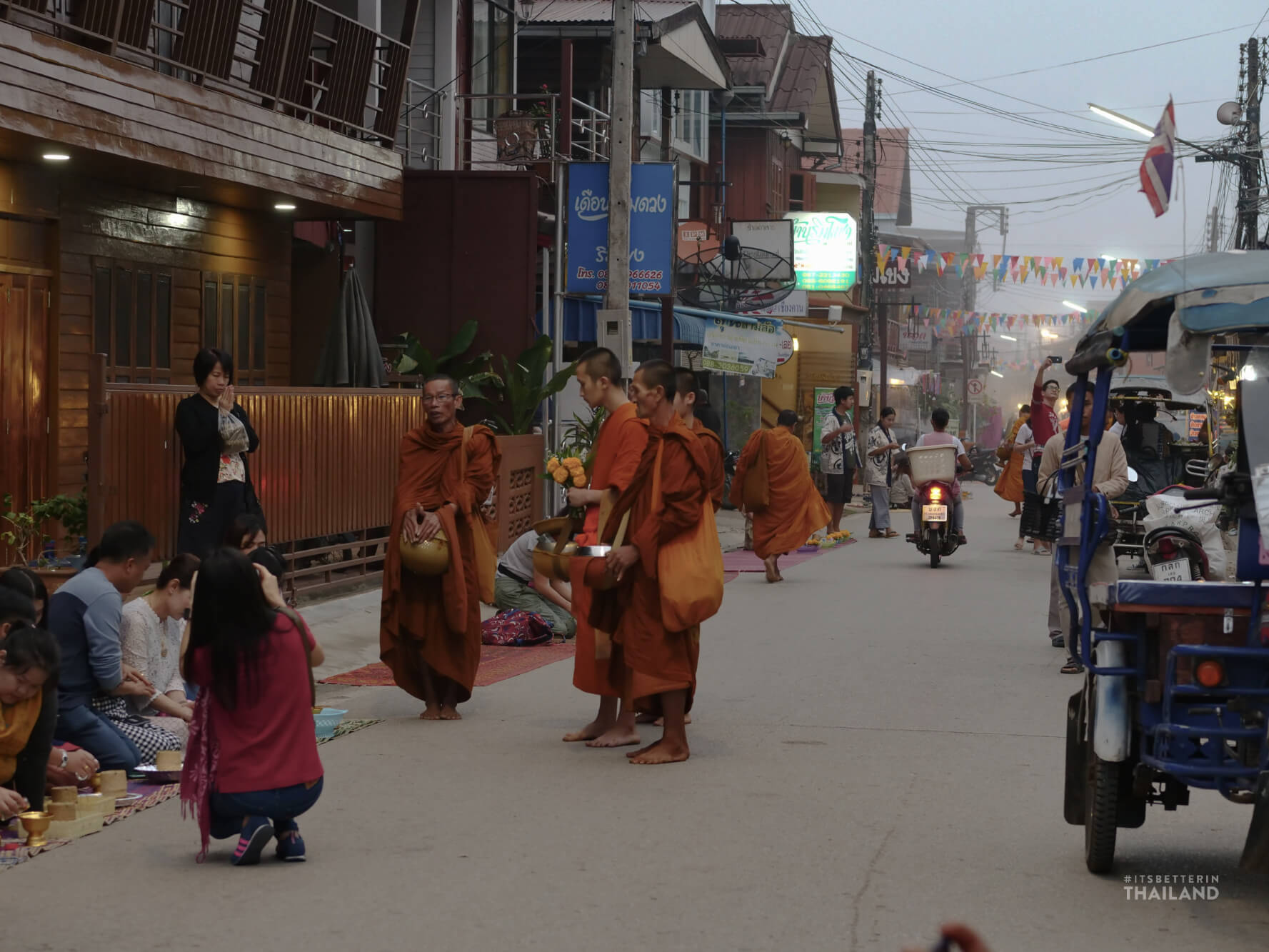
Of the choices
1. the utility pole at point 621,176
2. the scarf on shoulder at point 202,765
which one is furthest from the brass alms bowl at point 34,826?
the utility pole at point 621,176

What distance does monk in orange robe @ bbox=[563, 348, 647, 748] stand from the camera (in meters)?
8.34

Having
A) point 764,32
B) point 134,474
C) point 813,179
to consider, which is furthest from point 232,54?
point 813,179

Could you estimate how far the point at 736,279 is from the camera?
101 feet

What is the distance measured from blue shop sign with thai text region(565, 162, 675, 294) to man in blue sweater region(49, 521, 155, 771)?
1092 cm

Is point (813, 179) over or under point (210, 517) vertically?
over

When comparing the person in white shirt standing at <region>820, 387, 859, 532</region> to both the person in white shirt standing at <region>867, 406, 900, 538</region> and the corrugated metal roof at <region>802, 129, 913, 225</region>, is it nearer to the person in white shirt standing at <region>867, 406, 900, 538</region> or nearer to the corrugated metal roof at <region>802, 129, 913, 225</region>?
the person in white shirt standing at <region>867, 406, 900, 538</region>

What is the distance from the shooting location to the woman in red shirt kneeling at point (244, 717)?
5.84 m

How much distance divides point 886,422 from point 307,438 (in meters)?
11.8

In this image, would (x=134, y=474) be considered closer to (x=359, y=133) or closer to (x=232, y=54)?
(x=232, y=54)

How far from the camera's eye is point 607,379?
885 centimetres

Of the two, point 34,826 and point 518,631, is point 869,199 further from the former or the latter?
point 34,826

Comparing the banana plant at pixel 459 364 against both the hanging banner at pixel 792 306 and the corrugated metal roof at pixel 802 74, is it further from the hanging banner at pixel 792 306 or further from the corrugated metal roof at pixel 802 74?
the corrugated metal roof at pixel 802 74

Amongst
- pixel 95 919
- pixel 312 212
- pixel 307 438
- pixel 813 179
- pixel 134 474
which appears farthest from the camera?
pixel 813 179

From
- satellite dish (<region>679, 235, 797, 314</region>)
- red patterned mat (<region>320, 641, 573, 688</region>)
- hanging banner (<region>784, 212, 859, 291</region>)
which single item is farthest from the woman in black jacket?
hanging banner (<region>784, 212, 859, 291</region>)
